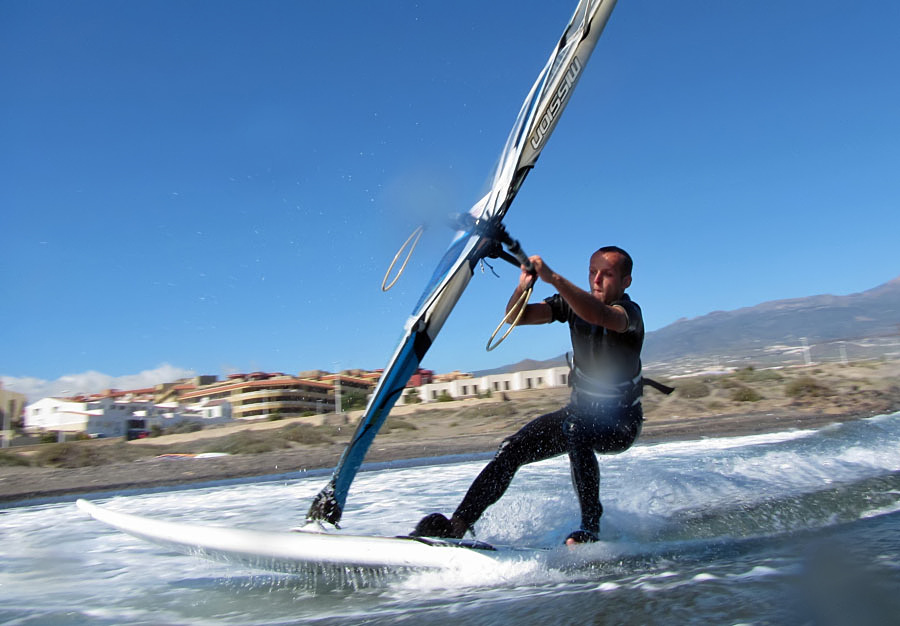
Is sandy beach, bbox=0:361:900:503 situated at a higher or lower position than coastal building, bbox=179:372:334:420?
lower

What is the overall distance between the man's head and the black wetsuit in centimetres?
8

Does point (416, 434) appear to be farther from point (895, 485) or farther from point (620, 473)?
point (895, 485)

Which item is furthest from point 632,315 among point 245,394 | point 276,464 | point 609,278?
point 245,394

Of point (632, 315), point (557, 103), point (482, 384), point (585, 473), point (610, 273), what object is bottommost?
point (585, 473)

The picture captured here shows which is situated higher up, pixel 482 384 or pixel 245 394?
pixel 245 394

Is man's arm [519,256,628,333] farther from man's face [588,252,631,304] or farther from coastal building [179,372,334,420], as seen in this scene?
coastal building [179,372,334,420]

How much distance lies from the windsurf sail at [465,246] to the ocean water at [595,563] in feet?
1.46

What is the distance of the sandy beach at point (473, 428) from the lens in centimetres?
947

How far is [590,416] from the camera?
316cm

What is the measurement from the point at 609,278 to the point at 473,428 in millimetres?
12341

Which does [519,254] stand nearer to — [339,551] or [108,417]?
[339,551]

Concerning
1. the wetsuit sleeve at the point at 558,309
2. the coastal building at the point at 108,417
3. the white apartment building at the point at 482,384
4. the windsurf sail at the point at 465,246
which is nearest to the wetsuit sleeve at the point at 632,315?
the wetsuit sleeve at the point at 558,309

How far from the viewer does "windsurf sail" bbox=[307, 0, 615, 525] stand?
136 inches

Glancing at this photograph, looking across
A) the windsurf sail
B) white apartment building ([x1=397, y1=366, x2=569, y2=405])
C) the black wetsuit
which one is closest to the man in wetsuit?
the black wetsuit
